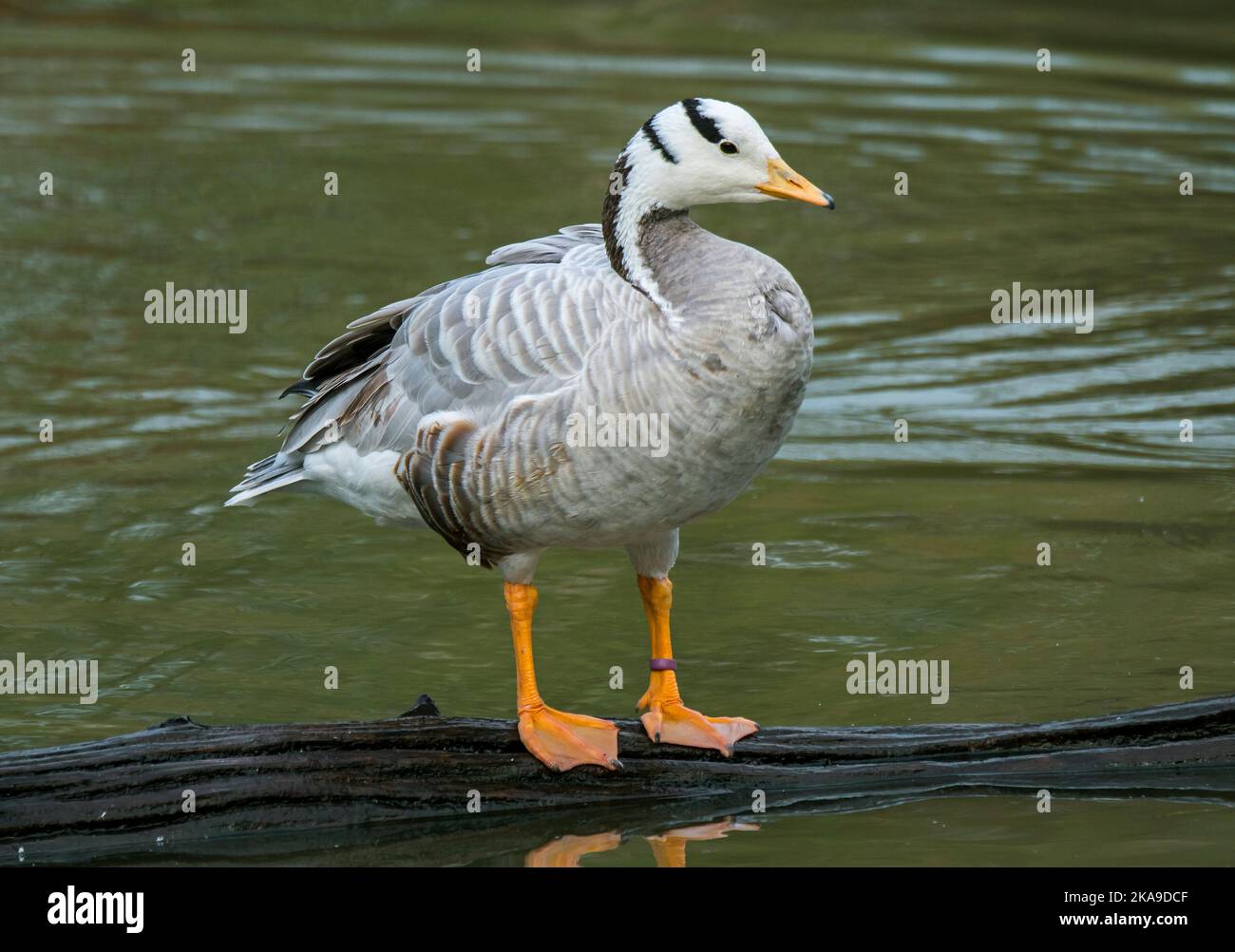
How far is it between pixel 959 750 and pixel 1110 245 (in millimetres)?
13885

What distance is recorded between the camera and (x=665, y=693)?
28.0 ft

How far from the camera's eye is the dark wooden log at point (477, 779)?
25.0ft

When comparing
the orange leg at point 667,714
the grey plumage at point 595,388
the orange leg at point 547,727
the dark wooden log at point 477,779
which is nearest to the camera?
the grey plumage at point 595,388

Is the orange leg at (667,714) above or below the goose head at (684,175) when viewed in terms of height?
below

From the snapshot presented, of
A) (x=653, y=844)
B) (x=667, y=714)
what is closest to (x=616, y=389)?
(x=667, y=714)

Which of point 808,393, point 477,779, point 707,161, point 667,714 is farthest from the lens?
point 808,393

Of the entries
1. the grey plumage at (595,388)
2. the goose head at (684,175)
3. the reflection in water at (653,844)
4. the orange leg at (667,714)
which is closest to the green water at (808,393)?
the reflection in water at (653,844)

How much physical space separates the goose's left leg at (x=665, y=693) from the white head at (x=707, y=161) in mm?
1740

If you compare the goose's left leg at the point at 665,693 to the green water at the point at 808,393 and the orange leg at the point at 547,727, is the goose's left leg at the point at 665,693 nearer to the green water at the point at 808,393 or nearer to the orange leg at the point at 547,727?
the orange leg at the point at 547,727

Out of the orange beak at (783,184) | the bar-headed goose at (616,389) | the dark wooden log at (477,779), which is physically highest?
the orange beak at (783,184)

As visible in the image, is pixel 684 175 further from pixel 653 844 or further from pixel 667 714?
pixel 653 844

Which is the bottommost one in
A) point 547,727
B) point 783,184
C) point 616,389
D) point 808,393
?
point 547,727

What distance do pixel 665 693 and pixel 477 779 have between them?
41.6 inches

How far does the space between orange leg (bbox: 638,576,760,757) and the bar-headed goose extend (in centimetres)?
1
